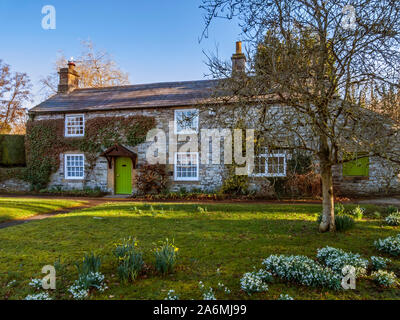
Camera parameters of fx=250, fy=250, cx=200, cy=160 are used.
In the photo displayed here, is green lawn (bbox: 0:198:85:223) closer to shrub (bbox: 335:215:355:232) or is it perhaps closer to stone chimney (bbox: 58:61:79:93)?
shrub (bbox: 335:215:355:232)

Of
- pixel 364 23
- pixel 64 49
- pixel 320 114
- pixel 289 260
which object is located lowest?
pixel 289 260

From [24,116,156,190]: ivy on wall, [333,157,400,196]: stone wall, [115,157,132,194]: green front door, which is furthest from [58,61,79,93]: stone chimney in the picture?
[333,157,400,196]: stone wall

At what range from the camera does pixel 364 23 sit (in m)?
4.69

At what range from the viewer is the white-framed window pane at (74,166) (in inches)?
632

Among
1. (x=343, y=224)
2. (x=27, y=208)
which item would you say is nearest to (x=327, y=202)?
(x=343, y=224)

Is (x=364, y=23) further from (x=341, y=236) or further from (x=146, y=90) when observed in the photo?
(x=146, y=90)

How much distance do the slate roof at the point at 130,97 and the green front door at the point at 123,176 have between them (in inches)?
132

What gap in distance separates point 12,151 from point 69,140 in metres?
4.93

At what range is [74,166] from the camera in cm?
1617

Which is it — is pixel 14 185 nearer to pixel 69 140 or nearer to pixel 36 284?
pixel 69 140

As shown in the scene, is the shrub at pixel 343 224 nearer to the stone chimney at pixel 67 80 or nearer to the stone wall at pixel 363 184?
the stone wall at pixel 363 184

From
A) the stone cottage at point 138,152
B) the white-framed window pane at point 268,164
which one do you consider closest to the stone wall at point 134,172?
the stone cottage at point 138,152
